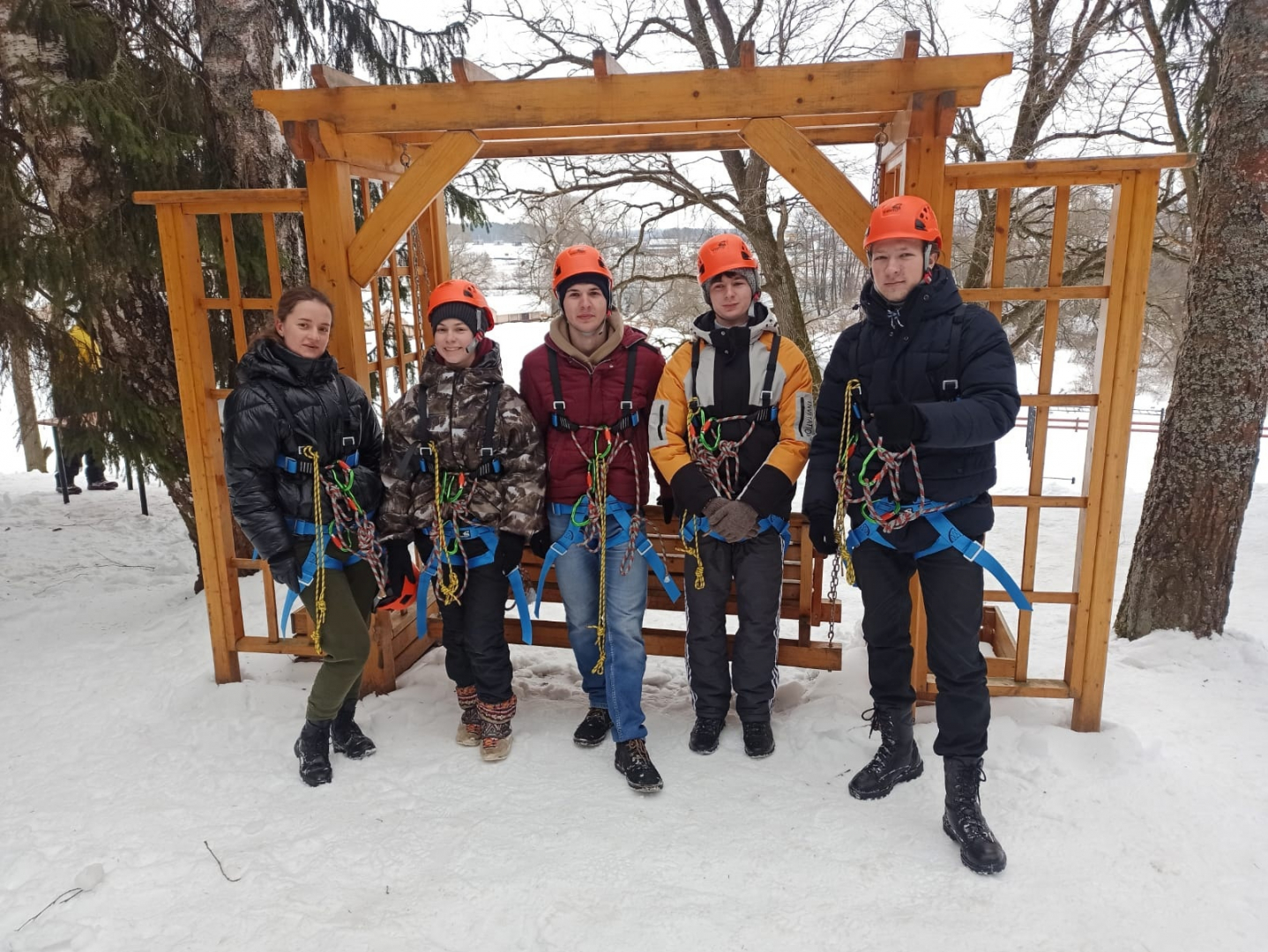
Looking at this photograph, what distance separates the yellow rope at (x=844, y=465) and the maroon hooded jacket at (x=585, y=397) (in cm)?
81

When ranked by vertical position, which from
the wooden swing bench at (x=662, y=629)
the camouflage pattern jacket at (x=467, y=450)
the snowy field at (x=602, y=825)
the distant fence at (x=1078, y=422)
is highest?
the camouflage pattern jacket at (x=467, y=450)

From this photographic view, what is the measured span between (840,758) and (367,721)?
7.17 feet

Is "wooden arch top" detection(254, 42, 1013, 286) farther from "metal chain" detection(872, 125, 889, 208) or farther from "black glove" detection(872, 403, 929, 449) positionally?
"black glove" detection(872, 403, 929, 449)

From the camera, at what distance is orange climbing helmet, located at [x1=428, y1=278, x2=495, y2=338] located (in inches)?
129

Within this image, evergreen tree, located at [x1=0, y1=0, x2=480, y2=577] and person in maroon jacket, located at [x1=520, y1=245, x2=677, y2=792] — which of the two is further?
evergreen tree, located at [x1=0, y1=0, x2=480, y2=577]

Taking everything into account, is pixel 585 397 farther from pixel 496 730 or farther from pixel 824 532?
pixel 496 730

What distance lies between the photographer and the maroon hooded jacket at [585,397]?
Answer: 3.35 meters

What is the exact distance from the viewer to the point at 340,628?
129 inches

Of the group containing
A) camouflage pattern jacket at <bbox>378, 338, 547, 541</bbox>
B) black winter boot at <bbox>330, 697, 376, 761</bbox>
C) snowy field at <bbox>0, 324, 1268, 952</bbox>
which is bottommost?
snowy field at <bbox>0, 324, 1268, 952</bbox>

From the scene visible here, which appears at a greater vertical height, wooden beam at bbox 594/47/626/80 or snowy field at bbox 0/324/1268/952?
wooden beam at bbox 594/47/626/80

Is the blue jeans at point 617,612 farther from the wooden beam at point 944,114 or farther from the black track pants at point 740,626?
the wooden beam at point 944,114

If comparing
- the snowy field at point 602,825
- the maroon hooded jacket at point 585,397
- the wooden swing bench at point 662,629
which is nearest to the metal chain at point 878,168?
the maroon hooded jacket at point 585,397

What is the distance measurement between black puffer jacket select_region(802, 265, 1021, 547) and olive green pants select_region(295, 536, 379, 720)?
2032 mm

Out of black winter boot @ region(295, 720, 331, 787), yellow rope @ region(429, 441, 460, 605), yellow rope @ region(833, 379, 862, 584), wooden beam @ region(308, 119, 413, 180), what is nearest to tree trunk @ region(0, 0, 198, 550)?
wooden beam @ region(308, 119, 413, 180)
